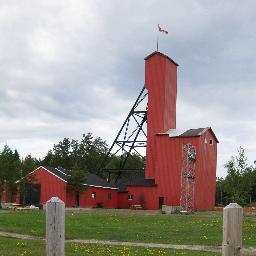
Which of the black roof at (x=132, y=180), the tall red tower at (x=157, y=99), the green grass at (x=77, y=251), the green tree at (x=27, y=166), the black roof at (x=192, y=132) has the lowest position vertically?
the green grass at (x=77, y=251)

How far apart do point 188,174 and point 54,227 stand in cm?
5558

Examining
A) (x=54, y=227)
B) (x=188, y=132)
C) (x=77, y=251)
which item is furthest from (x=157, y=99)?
(x=54, y=227)

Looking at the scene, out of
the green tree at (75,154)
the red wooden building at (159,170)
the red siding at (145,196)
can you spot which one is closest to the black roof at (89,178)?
the red wooden building at (159,170)

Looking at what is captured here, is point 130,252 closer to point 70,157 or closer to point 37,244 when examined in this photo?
point 37,244

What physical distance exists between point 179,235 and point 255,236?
3443 millimetres

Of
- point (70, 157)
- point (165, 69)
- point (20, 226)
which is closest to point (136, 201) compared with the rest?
point (165, 69)

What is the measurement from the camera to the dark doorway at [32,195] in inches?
2391

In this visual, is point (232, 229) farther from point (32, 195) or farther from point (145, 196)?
point (145, 196)

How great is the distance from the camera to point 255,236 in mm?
23781

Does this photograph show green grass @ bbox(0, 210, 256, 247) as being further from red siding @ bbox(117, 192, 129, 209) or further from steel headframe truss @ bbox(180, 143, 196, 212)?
red siding @ bbox(117, 192, 129, 209)

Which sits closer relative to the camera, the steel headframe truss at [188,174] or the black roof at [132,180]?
the steel headframe truss at [188,174]

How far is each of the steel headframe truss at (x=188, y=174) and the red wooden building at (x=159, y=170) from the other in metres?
0.26

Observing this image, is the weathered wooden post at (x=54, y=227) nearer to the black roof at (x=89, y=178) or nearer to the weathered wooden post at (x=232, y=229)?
the weathered wooden post at (x=232, y=229)

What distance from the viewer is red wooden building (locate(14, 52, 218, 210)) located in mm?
60375
